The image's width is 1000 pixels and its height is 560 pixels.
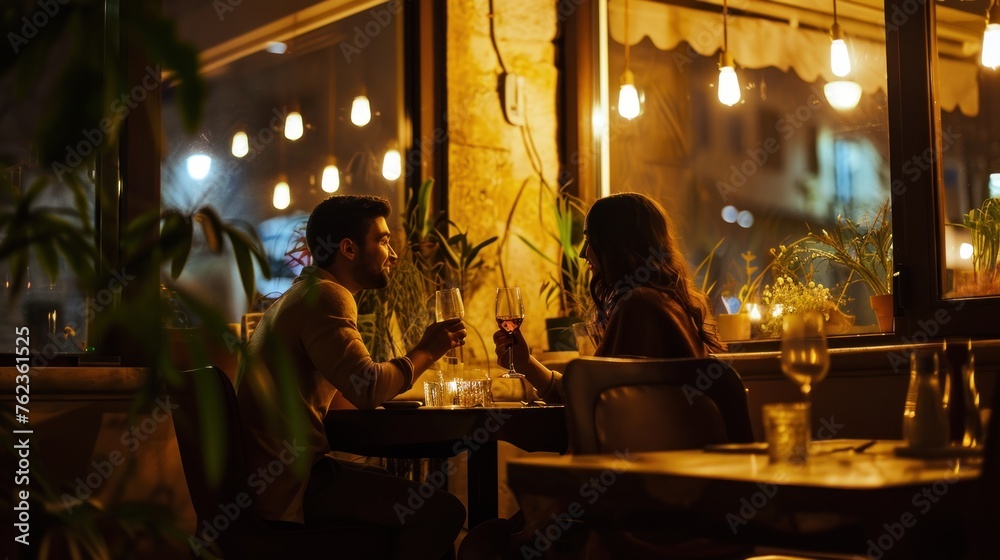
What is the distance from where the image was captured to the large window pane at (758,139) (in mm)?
3838

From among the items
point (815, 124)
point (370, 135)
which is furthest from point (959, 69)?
point (370, 135)

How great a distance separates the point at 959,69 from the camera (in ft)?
11.4

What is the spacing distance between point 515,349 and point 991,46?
191 cm

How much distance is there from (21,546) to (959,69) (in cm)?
330

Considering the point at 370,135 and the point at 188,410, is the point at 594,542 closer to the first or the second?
the point at 188,410

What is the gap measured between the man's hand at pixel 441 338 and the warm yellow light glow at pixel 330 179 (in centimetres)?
163

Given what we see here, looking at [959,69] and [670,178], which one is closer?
[959,69]

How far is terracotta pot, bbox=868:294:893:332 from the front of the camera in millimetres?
3596

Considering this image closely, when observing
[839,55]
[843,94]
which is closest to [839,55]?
[839,55]

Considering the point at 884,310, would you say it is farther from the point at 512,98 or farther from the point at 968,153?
the point at 512,98

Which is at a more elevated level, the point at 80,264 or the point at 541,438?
the point at 80,264

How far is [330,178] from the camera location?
4.40 meters

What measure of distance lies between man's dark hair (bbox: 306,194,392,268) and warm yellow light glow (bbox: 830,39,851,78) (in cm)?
195

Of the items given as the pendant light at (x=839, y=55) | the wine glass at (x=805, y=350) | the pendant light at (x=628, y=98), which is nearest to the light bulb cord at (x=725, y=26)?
the pendant light at (x=628, y=98)
